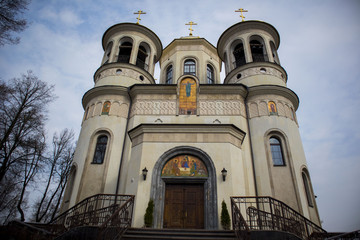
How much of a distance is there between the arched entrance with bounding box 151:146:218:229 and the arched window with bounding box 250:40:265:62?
34.4ft

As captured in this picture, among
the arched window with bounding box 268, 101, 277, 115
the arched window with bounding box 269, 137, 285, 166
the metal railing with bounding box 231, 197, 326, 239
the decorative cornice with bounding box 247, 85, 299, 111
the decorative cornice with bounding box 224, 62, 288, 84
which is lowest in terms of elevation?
the metal railing with bounding box 231, 197, 326, 239

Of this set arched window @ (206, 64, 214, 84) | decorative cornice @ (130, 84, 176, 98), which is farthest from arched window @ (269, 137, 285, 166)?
arched window @ (206, 64, 214, 84)

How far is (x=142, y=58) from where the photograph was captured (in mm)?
21141

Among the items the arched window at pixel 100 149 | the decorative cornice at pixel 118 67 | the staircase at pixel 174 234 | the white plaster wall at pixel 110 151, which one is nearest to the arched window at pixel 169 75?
the decorative cornice at pixel 118 67

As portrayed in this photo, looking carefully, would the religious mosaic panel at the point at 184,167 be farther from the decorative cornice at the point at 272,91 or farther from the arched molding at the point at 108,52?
the arched molding at the point at 108,52

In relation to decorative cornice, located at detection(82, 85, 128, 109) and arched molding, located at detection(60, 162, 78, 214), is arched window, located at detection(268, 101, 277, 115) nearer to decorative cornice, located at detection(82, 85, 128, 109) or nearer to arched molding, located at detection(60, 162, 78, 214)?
decorative cornice, located at detection(82, 85, 128, 109)

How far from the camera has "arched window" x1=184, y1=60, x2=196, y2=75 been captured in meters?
21.0

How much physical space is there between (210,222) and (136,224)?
10.4 ft

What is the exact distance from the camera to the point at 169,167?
12117 millimetres

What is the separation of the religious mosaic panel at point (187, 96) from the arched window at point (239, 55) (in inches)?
199

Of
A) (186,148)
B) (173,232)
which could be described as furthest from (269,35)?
(173,232)

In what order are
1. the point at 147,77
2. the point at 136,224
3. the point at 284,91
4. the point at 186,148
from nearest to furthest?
the point at 136,224, the point at 186,148, the point at 284,91, the point at 147,77

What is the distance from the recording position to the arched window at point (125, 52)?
64.8 ft

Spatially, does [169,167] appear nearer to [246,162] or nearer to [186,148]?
[186,148]
